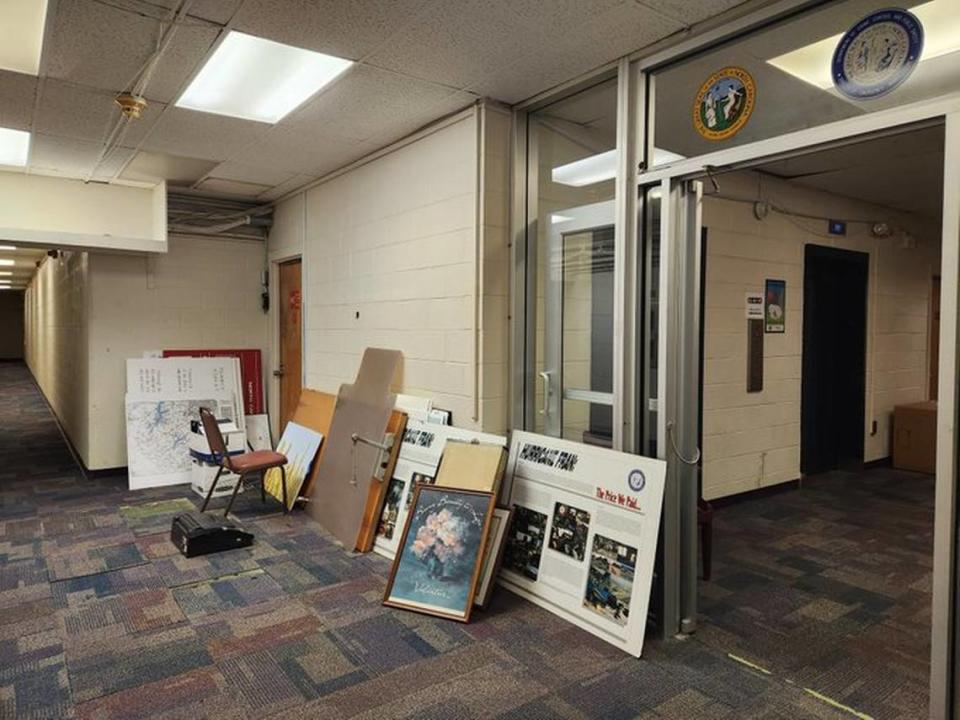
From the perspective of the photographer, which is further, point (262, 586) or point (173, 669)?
point (262, 586)

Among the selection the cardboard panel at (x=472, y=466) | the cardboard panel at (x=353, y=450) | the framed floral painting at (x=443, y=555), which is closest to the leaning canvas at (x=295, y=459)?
the cardboard panel at (x=353, y=450)

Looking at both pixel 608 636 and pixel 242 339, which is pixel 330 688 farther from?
pixel 242 339

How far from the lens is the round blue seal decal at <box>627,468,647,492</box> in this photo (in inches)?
107

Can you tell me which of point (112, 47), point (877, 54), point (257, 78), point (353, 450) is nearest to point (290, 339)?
point (353, 450)

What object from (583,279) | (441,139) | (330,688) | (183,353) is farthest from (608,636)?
(183,353)

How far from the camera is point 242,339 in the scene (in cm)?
632

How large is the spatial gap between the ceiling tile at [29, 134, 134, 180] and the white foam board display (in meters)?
1.64

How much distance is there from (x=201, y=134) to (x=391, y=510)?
8.77 ft

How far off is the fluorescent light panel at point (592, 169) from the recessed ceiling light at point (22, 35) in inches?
95.7

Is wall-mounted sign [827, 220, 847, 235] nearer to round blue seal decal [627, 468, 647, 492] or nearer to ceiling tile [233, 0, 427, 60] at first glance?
round blue seal decal [627, 468, 647, 492]

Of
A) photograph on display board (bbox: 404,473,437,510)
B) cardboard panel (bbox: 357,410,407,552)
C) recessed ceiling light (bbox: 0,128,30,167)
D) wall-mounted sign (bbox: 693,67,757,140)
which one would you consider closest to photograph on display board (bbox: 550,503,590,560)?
photograph on display board (bbox: 404,473,437,510)

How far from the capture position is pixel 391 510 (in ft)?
12.6

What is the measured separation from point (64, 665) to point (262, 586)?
937mm

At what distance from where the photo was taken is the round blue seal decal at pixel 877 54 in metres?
1.96
